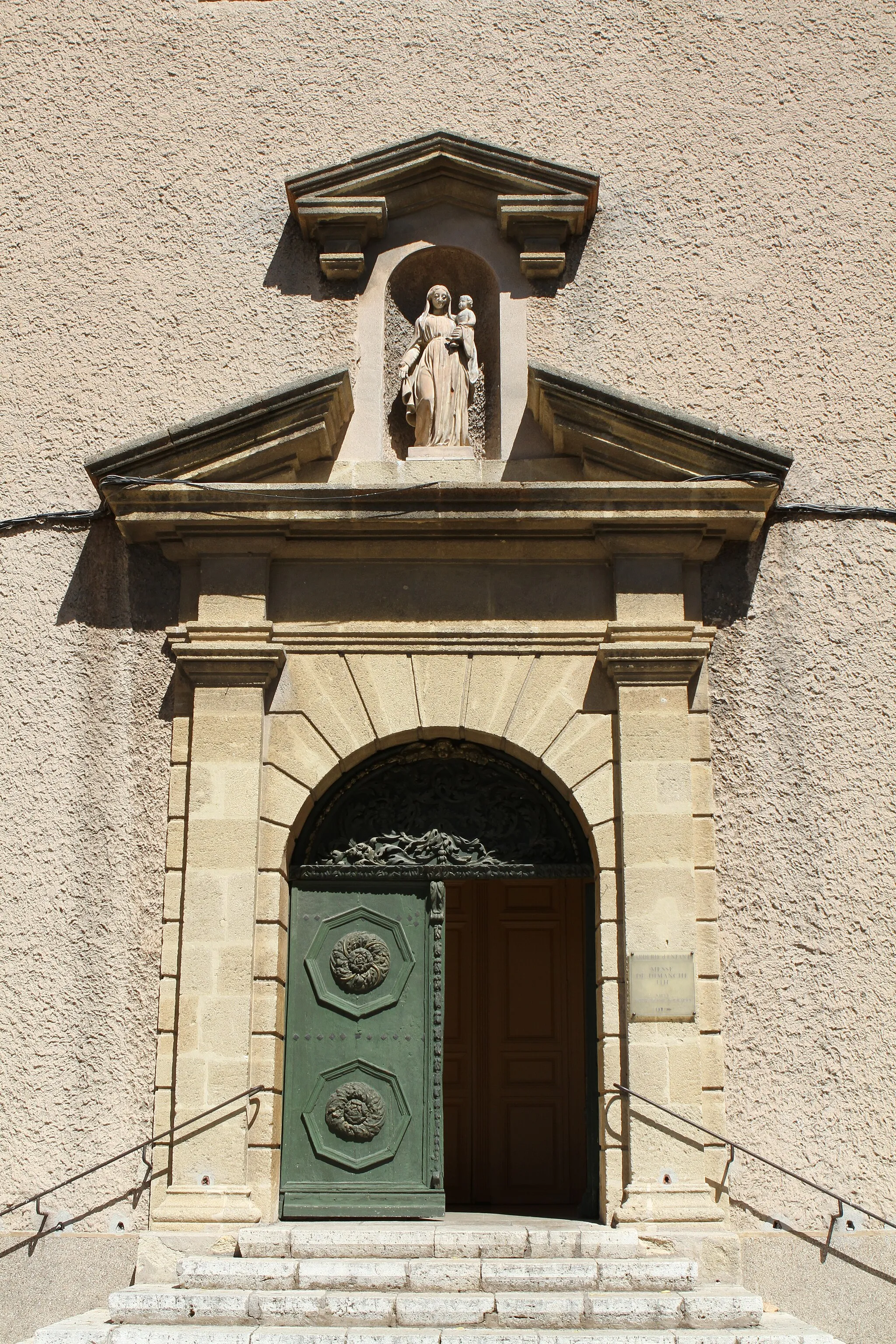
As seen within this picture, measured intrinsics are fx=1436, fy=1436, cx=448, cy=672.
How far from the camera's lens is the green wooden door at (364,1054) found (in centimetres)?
619

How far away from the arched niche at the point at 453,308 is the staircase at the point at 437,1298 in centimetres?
360

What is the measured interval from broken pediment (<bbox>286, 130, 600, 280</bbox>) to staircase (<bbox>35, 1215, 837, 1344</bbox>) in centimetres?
454

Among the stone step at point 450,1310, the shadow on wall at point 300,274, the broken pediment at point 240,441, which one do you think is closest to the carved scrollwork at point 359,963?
the stone step at point 450,1310

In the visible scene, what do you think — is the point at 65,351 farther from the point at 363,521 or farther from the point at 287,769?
the point at 287,769

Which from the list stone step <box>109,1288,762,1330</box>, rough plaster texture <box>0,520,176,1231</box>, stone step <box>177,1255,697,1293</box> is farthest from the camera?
rough plaster texture <box>0,520,176,1231</box>

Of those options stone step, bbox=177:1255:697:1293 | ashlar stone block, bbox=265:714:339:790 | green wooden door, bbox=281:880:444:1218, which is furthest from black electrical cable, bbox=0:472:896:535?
stone step, bbox=177:1255:697:1293

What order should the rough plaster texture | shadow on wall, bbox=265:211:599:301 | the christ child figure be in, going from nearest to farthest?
the rough plaster texture → the christ child figure → shadow on wall, bbox=265:211:599:301

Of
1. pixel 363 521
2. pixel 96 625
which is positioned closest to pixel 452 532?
pixel 363 521

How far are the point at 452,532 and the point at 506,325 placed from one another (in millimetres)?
1255

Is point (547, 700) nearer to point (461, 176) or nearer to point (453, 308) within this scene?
point (453, 308)

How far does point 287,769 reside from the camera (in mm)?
6379

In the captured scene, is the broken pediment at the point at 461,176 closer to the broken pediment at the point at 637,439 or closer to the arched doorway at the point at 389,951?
the broken pediment at the point at 637,439

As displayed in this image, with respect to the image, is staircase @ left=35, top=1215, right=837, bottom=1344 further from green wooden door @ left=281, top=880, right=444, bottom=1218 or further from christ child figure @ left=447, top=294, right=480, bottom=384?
christ child figure @ left=447, top=294, right=480, bottom=384

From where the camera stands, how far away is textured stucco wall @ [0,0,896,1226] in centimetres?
612
